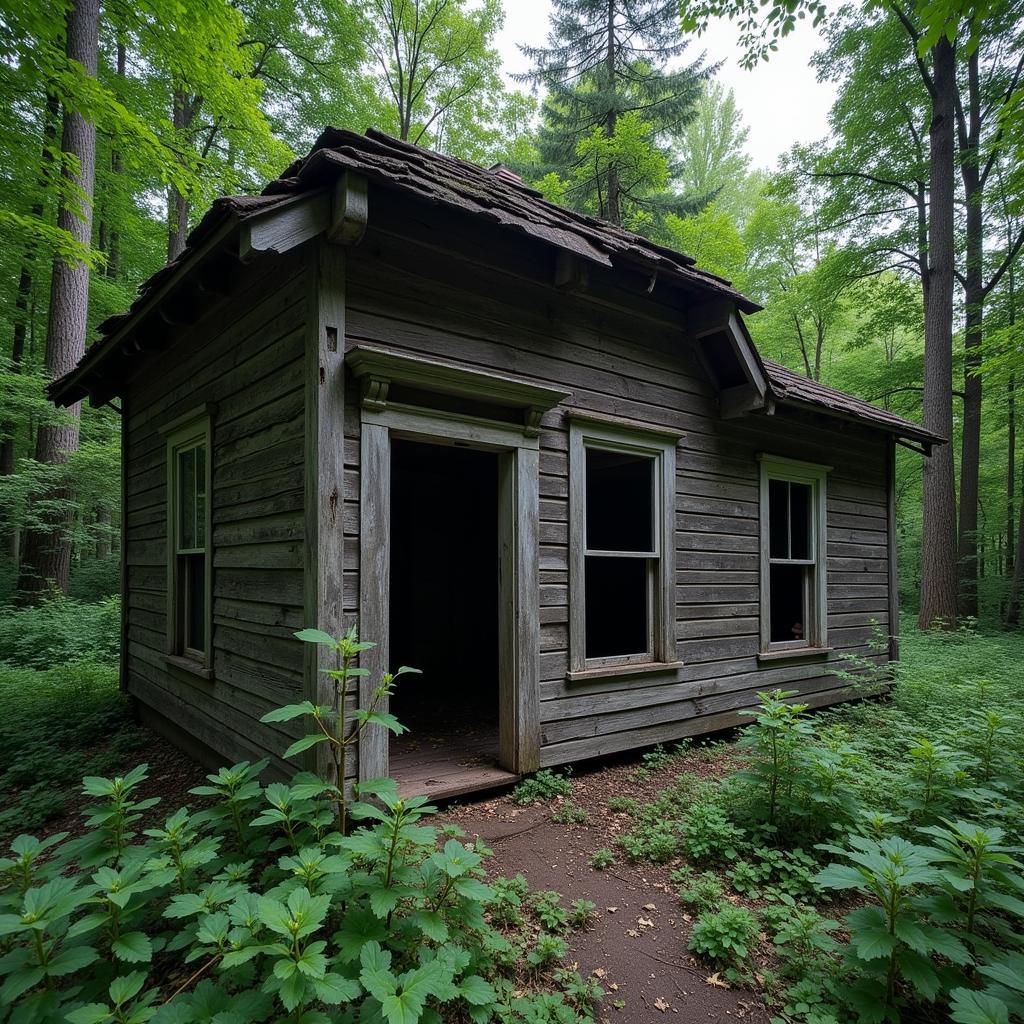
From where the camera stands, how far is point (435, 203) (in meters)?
3.32

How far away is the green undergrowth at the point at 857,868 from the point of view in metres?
2.05

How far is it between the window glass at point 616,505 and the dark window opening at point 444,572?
57.8 inches

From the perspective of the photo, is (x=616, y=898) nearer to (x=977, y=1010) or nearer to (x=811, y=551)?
(x=977, y=1010)

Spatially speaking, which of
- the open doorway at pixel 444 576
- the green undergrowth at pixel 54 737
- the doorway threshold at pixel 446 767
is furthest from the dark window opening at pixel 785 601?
the green undergrowth at pixel 54 737

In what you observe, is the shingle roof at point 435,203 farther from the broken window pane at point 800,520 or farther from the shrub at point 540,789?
the shrub at point 540,789

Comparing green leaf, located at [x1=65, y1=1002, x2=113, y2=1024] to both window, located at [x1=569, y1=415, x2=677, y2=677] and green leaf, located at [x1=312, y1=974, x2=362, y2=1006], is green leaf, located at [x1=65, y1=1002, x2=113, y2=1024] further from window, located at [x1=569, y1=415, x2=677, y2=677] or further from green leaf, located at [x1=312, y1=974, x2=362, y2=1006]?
window, located at [x1=569, y1=415, x2=677, y2=677]

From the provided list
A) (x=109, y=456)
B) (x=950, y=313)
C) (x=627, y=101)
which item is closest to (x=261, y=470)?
(x=109, y=456)

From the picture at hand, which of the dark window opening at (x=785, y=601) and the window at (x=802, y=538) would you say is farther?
the dark window opening at (x=785, y=601)

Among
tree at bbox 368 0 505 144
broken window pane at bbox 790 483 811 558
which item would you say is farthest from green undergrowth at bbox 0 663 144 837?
tree at bbox 368 0 505 144

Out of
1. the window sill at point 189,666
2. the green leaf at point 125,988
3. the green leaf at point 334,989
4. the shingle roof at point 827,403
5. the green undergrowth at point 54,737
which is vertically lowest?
the green undergrowth at point 54,737

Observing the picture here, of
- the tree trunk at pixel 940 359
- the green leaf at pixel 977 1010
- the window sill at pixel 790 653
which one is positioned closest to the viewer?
the green leaf at pixel 977 1010

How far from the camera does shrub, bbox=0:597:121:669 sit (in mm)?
8305

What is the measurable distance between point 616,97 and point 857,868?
1594 cm

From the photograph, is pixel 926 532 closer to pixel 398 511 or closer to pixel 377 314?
pixel 398 511
